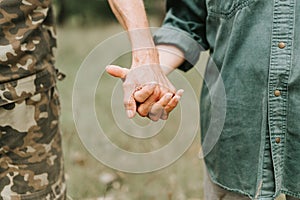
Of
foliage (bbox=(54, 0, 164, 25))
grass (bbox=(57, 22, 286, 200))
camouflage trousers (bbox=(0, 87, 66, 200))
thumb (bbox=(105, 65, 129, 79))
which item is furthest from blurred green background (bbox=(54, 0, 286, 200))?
foliage (bbox=(54, 0, 164, 25))

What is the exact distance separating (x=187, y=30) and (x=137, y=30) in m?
0.29

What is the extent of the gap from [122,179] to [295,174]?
1.71 meters

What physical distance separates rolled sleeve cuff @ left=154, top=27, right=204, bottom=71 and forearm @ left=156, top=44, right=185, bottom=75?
1cm

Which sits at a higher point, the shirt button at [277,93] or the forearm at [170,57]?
the shirt button at [277,93]

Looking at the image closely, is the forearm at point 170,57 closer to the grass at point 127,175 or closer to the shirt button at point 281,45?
the shirt button at point 281,45

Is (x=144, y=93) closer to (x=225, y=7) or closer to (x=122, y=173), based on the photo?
(x=225, y=7)

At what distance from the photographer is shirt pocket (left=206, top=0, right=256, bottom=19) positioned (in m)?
1.92

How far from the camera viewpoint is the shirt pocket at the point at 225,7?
1921mm

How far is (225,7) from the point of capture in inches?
77.4

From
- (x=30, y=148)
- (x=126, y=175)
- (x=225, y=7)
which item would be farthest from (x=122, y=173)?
(x=225, y=7)

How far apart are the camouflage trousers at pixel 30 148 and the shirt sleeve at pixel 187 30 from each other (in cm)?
40

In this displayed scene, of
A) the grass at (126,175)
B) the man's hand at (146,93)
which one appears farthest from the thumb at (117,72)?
the grass at (126,175)

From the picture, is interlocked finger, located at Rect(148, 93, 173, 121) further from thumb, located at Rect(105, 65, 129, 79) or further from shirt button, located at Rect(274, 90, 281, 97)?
shirt button, located at Rect(274, 90, 281, 97)

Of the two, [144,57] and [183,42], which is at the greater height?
[144,57]
